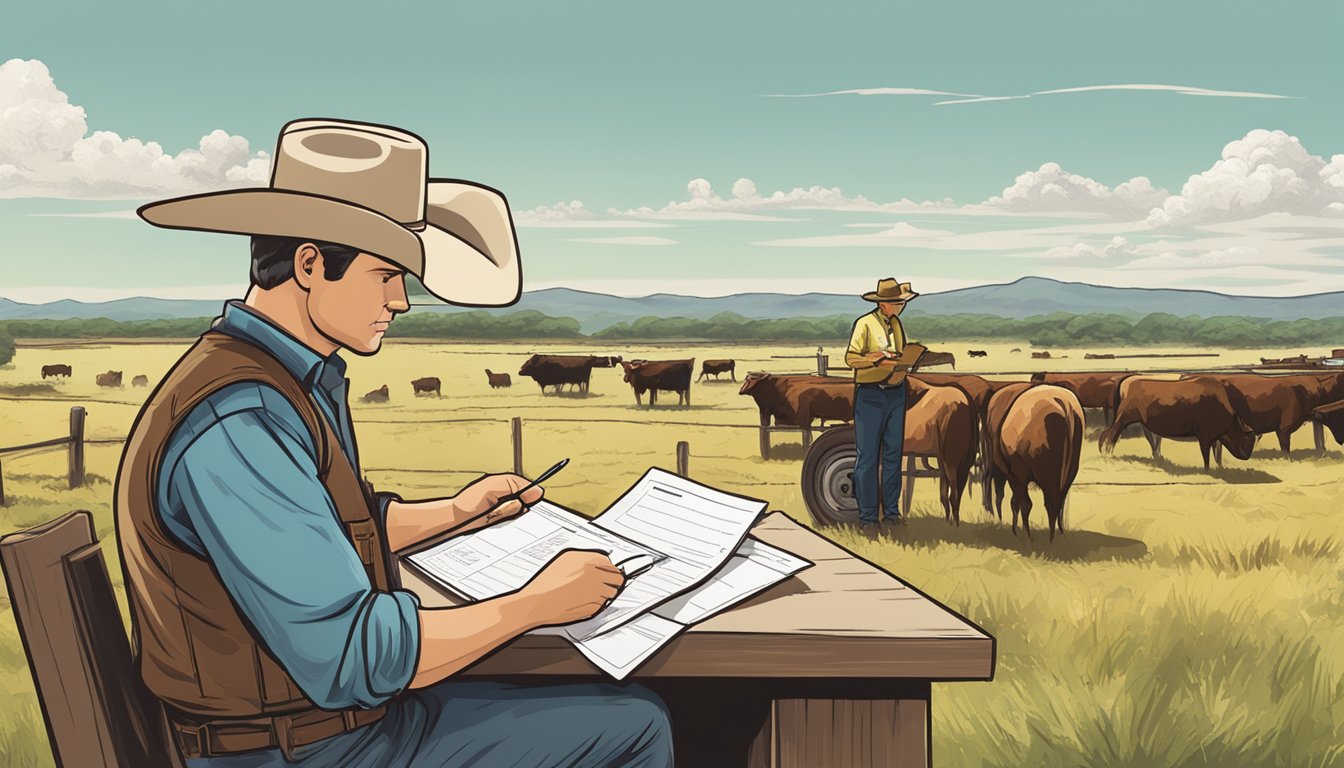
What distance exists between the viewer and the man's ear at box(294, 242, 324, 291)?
1630mm

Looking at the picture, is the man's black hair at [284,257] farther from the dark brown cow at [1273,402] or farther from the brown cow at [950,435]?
the dark brown cow at [1273,402]

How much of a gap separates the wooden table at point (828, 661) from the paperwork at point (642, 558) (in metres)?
0.05

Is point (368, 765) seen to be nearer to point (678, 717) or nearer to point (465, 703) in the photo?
point (465, 703)

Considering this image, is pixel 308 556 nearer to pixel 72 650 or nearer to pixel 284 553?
pixel 284 553

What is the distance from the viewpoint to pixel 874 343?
8.34 m

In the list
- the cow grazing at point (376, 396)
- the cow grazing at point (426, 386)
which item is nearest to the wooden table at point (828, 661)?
the cow grazing at point (376, 396)

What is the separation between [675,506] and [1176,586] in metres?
5.97

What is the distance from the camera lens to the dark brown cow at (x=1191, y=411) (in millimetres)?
15367

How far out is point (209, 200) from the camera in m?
1.62

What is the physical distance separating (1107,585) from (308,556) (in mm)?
6997

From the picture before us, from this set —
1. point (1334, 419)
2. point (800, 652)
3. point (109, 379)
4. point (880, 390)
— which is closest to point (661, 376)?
point (1334, 419)

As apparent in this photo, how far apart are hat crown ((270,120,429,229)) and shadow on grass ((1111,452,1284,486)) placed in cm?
1363

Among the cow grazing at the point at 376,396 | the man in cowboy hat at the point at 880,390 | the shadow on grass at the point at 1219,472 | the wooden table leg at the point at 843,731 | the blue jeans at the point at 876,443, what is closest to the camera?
the wooden table leg at the point at 843,731

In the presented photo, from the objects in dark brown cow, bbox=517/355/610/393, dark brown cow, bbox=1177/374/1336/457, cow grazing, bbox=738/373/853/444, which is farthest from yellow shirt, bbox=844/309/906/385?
dark brown cow, bbox=517/355/610/393
